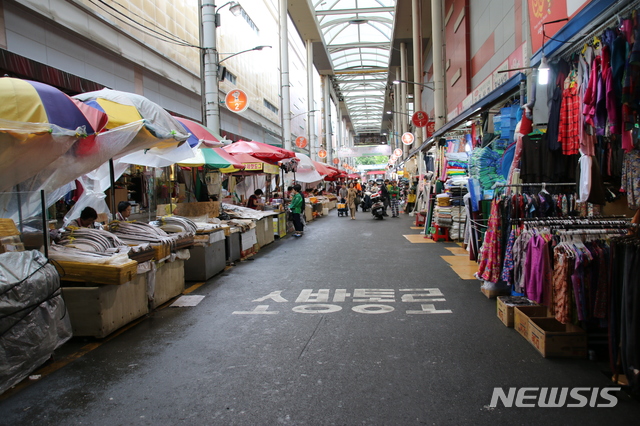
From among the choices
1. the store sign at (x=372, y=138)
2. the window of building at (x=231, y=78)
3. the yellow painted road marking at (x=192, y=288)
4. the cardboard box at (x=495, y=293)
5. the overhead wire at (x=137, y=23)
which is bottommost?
the yellow painted road marking at (x=192, y=288)

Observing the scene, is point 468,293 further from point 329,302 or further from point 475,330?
point 329,302

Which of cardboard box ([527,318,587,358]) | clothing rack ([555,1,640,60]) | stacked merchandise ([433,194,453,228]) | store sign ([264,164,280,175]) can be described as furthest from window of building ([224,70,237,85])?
cardboard box ([527,318,587,358])

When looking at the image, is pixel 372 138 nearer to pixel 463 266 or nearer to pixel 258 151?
pixel 258 151

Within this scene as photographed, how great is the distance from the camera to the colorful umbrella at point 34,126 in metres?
4.01

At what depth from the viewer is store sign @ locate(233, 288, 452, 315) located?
18.6 ft

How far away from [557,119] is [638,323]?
8.67 ft

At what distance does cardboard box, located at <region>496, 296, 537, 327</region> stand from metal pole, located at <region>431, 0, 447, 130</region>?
15252mm

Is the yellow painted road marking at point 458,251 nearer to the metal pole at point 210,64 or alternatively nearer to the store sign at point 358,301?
the store sign at point 358,301

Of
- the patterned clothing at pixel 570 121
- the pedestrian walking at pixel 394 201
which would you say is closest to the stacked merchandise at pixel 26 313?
the patterned clothing at pixel 570 121

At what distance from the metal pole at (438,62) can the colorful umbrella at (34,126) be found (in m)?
17.1

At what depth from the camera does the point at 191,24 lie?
18.0 m

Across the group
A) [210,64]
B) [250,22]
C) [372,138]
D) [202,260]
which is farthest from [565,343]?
[372,138]

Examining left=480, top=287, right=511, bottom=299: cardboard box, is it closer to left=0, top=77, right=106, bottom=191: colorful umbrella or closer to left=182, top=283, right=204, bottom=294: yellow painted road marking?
left=182, top=283, right=204, bottom=294: yellow painted road marking

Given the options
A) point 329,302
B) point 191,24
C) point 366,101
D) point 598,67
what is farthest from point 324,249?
point 366,101
